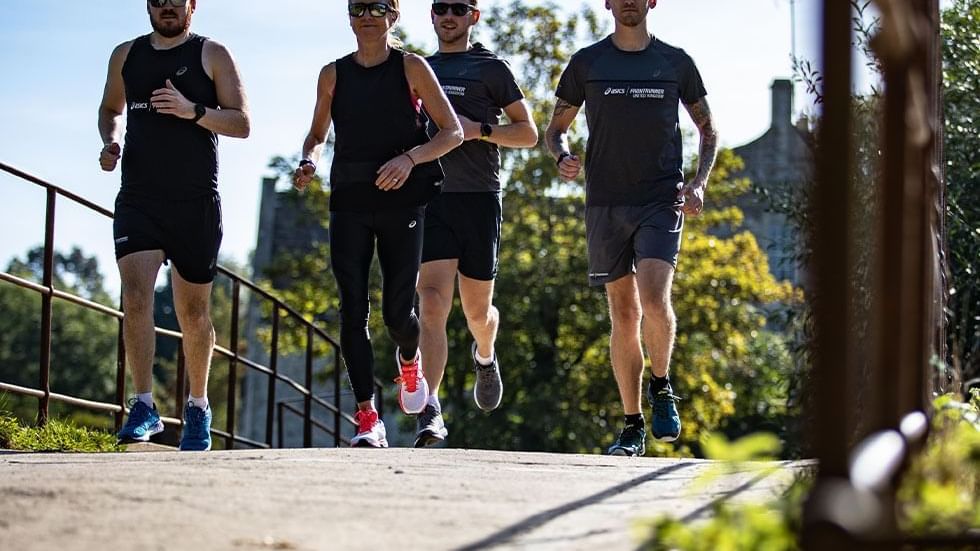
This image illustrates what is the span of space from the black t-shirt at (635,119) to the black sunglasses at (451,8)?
2.24ft

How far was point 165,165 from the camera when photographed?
7895 mm

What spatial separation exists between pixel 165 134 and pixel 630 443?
104 inches

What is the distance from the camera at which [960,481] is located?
414 cm

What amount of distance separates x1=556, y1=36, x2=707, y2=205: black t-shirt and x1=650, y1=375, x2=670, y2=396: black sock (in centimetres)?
86

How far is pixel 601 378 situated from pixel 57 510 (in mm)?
26360

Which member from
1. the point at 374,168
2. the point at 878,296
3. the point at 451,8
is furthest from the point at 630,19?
the point at 878,296

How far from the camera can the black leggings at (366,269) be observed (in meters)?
7.93

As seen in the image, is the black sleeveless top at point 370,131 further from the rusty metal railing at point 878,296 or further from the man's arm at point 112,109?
the rusty metal railing at point 878,296

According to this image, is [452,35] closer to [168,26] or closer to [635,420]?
[168,26]

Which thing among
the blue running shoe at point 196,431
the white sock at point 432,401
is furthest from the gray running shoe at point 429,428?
the blue running shoe at point 196,431

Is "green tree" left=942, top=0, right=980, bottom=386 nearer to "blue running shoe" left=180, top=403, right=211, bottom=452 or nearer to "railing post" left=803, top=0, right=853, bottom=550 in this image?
"blue running shoe" left=180, top=403, right=211, bottom=452

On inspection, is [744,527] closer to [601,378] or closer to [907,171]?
[907,171]

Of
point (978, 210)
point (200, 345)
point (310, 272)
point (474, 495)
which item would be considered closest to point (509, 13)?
point (310, 272)

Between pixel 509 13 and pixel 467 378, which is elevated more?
pixel 509 13
